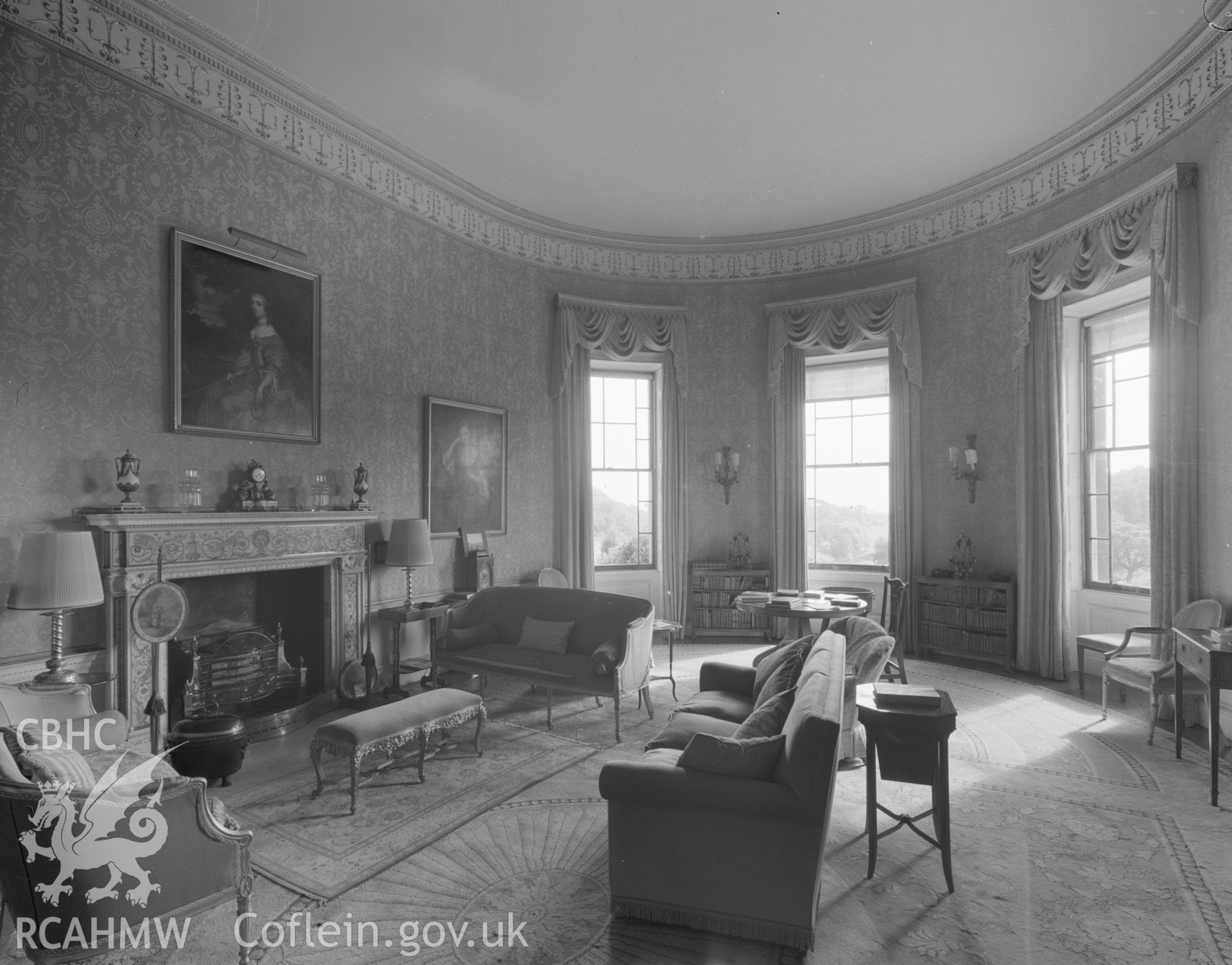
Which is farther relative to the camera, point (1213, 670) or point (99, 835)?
point (1213, 670)

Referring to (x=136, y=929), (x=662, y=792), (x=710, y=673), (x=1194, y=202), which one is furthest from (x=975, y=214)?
(x=136, y=929)

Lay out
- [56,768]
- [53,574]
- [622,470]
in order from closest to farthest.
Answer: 1. [56,768]
2. [53,574]
3. [622,470]

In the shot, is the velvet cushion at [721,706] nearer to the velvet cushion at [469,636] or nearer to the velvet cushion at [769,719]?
the velvet cushion at [769,719]

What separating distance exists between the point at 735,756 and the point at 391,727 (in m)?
2.30

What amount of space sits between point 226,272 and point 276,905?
4313 millimetres

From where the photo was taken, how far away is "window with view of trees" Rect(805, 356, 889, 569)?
877cm

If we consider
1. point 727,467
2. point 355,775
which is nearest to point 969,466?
point 727,467

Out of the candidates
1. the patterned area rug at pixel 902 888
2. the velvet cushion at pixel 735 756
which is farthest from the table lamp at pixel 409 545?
the velvet cushion at pixel 735 756

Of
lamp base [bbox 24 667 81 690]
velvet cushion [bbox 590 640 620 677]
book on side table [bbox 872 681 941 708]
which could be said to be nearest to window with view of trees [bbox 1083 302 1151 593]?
book on side table [bbox 872 681 941 708]

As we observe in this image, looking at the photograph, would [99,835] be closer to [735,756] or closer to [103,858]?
[103,858]

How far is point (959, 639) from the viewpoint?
25.1ft

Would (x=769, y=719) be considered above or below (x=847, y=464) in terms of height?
below

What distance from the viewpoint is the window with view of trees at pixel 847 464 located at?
28.8ft

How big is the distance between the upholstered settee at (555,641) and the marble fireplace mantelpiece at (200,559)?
3.00 ft
